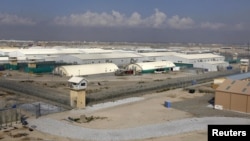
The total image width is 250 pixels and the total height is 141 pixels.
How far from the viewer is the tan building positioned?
3638 cm

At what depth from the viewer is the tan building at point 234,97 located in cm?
3638

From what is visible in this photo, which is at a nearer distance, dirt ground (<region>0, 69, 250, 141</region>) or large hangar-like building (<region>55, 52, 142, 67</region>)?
dirt ground (<region>0, 69, 250, 141</region>)

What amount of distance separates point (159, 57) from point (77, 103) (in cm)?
7649

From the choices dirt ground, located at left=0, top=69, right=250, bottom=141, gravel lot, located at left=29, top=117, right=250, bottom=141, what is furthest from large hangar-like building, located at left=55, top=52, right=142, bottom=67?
gravel lot, located at left=29, top=117, right=250, bottom=141

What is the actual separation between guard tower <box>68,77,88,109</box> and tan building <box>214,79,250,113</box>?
16.9 m

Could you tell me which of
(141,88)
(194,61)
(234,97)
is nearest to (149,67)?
(194,61)

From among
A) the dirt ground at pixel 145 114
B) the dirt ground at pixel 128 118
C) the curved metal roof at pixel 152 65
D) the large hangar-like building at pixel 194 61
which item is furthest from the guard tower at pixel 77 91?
the large hangar-like building at pixel 194 61

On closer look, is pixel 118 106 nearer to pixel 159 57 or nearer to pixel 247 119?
pixel 247 119

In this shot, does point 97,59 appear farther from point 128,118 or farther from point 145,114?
point 128,118

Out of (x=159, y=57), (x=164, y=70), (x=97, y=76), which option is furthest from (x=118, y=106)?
(x=159, y=57)

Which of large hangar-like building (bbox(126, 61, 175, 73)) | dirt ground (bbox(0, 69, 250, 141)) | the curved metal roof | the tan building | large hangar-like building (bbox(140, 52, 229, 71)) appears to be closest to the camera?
dirt ground (bbox(0, 69, 250, 141))

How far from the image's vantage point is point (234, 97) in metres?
37.2

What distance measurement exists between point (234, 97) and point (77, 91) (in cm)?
1935

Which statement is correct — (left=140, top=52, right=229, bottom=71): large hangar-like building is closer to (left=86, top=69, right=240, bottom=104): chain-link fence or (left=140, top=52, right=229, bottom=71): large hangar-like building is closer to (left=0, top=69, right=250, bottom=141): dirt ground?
(left=86, top=69, right=240, bottom=104): chain-link fence
